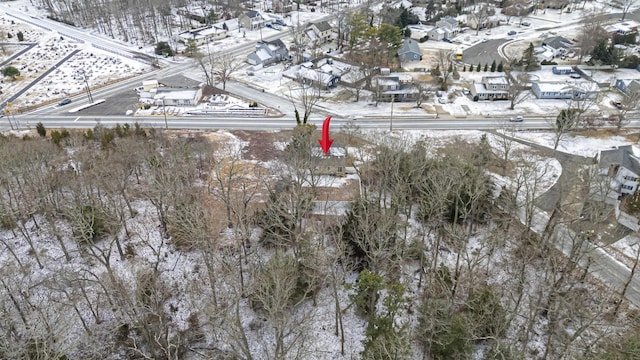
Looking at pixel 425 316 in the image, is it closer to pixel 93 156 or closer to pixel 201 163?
pixel 201 163

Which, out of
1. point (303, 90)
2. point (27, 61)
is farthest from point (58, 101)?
point (303, 90)

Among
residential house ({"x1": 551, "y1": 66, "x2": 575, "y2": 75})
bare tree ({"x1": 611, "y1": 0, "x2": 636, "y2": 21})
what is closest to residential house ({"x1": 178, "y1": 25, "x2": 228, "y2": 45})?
residential house ({"x1": 551, "y1": 66, "x2": 575, "y2": 75})

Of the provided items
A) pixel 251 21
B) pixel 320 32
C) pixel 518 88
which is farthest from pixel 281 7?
pixel 518 88

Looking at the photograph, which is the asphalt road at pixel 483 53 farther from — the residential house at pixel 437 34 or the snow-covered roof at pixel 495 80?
the snow-covered roof at pixel 495 80

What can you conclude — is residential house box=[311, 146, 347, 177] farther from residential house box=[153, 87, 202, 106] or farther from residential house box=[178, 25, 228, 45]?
residential house box=[178, 25, 228, 45]

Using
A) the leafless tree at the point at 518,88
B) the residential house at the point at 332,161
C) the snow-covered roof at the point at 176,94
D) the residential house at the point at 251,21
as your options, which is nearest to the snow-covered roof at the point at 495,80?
the leafless tree at the point at 518,88

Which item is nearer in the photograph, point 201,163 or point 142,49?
point 201,163

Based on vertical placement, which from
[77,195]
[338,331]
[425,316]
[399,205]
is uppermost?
[77,195]
